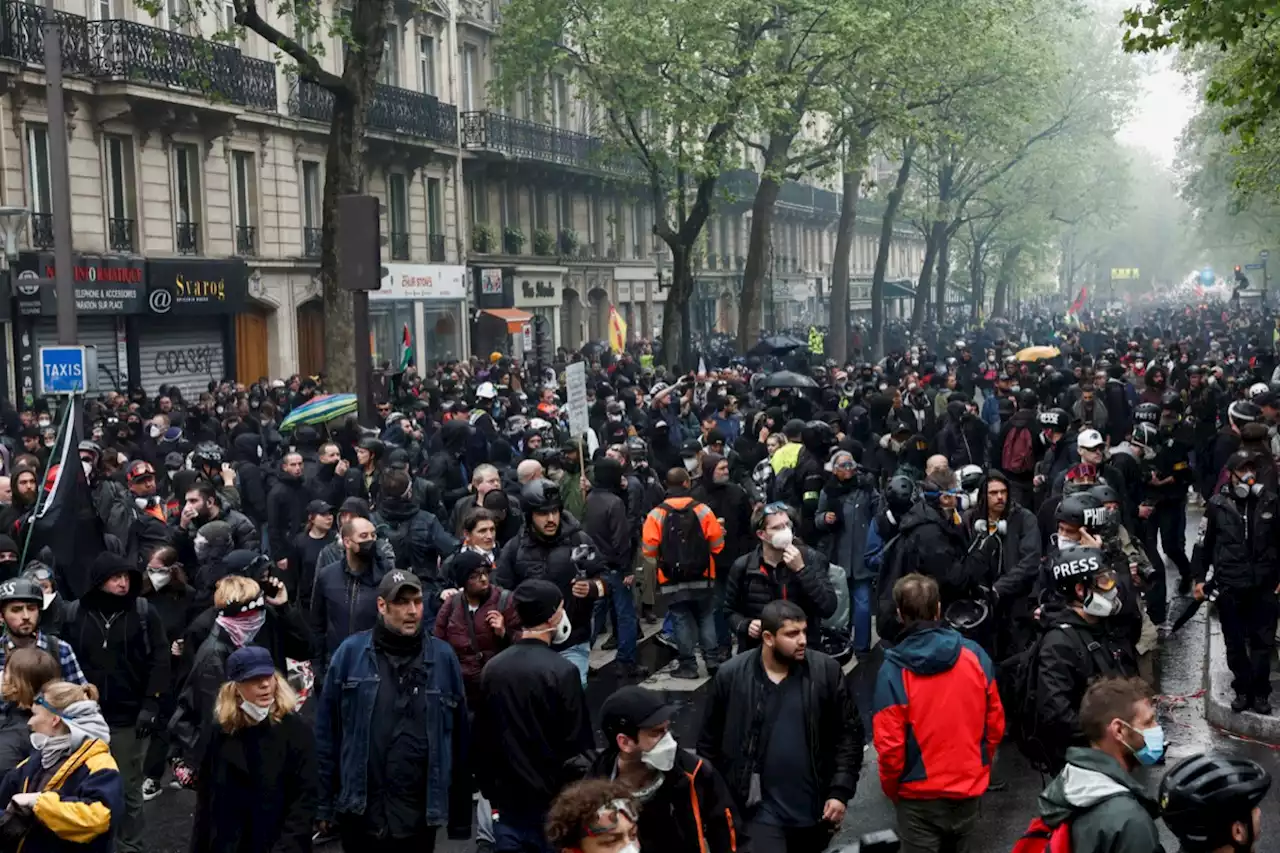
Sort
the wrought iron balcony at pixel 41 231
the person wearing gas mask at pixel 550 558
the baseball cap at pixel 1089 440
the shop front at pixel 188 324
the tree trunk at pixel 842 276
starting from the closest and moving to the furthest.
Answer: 1. the person wearing gas mask at pixel 550 558
2. the baseball cap at pixel 1089 440
3. the wrought iron balcony at pixel 41 231
4. the shop front at pixel 188 324
5. the tree trunk at pixel 842 276

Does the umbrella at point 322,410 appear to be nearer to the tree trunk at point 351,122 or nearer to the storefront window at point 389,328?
the tree trunk at point 351,122

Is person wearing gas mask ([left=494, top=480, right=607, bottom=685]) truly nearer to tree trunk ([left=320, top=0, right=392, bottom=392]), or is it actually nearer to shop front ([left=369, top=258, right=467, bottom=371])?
tree trunk ([left=320, top=0, right=392, bottom=392])

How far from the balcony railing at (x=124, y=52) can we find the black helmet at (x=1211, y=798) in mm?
19669

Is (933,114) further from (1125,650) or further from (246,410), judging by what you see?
(1125,650)

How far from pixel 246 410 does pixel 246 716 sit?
14.6m

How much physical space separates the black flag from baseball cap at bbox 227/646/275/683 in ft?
17.4

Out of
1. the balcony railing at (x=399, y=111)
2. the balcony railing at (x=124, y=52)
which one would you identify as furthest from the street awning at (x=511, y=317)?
the balcony railing at (x=124, y=52)

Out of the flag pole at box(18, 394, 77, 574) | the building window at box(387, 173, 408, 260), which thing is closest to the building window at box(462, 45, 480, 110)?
the building window at box(387, 173, 408, 260)

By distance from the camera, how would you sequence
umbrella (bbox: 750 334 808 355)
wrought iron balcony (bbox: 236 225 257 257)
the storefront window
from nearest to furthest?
wrought iron balcony (bbox: 236 225 257 257), umbrella (bbox: 750 334 808 355), the storefront window

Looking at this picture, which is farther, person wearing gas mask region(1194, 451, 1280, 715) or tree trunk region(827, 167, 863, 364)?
tree trunk region(827, 167, 863, 364)

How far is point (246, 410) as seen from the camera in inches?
789

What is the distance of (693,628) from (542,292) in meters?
32.5

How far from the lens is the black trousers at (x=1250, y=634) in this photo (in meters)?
9.78

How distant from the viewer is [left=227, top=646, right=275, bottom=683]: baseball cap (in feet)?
19.0
